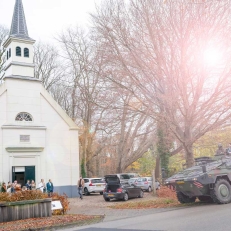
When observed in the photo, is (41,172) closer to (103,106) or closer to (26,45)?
(103,106)

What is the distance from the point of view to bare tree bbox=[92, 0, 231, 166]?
19.1m

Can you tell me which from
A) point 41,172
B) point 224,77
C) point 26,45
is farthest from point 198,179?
point 26,45

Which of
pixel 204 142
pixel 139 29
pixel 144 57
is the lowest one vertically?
pixel 204 142

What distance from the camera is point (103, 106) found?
23.1m

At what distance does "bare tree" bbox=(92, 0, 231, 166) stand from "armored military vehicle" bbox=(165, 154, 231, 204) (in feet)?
15.2

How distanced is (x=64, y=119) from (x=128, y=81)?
986 cm

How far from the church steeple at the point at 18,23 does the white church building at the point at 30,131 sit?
5.1 inches

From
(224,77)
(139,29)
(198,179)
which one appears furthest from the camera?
(139,29)

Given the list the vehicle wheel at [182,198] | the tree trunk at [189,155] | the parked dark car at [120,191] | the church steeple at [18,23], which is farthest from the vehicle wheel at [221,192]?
the church steeple at [18,23]

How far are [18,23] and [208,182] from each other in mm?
22849

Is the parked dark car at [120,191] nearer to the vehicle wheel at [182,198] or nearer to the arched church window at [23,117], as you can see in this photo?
the vehicle wheel at [182,198]

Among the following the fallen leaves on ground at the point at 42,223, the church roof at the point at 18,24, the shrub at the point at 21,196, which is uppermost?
the church roof at the point at 18,24

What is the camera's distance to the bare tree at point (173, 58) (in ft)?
62.7

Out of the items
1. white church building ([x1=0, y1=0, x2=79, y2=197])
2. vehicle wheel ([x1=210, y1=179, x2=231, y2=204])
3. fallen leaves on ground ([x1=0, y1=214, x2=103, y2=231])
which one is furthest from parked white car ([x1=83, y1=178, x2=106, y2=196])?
fallen leaves on ground ([x1=0, y1=214, x2=103, y2=231])
